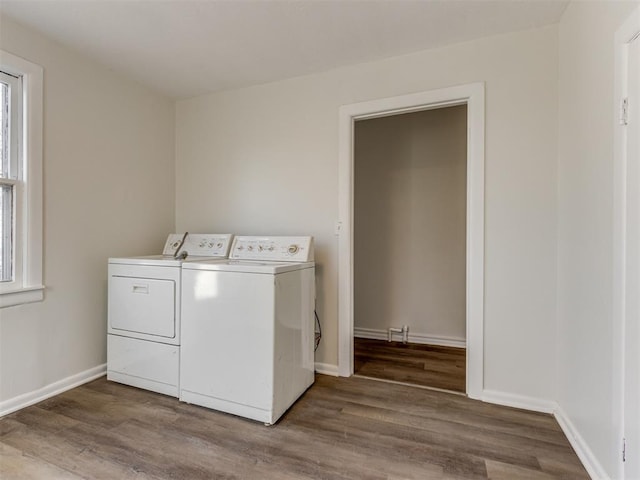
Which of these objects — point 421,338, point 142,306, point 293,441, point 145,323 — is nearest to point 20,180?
point 142,306

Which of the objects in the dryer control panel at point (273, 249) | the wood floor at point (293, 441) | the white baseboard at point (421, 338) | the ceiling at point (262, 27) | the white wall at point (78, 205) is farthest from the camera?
the white baseboard at point (421, 338)

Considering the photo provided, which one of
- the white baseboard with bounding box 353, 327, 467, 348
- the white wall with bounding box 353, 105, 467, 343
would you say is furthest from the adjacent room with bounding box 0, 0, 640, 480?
the white wall with bounding box 353, 105, 467, 343

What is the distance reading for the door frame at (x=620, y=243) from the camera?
1187mm

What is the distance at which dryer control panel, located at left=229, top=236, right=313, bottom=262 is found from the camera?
2.21 meters

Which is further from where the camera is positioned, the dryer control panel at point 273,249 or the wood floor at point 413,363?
the wood floor at point 413,363

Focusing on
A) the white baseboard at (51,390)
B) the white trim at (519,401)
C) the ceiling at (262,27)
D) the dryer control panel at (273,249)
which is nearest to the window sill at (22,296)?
the white baseboard at (51,390)

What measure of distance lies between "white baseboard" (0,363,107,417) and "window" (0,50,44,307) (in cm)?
57

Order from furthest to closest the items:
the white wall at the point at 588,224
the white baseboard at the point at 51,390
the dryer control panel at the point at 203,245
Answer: the dryer control panel at the point at 203,245, the white baseboard at the point at 51,390, the white wall at the point at 588,224

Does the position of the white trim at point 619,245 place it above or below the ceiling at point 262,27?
below

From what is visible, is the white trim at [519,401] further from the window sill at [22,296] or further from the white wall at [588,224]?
the window sill at [22,296]

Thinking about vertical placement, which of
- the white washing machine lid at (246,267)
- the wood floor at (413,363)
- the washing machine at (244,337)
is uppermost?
the white washing machine lid at (246,267)

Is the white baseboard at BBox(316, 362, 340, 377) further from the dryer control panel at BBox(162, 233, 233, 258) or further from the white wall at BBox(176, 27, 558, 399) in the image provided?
the dryer control panel at BBox(162, 233, 233, 258)

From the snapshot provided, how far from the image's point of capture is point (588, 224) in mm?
1485

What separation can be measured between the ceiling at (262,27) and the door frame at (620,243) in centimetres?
75
